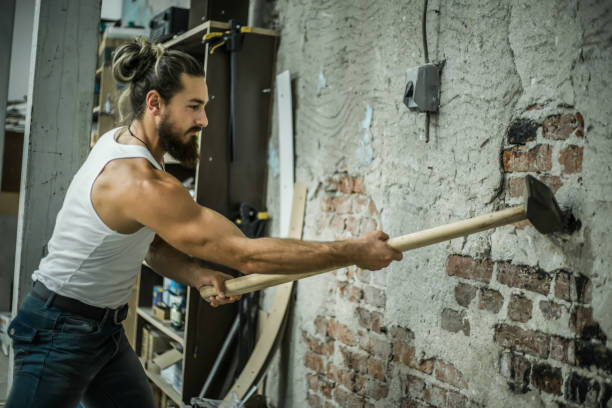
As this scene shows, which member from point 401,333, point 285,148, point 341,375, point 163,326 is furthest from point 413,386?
point 163,326

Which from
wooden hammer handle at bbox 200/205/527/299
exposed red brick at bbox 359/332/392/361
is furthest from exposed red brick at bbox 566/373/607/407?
exposed red brick at bbox 359/332/392/361

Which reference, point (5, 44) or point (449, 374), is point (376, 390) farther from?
point (5, 44)

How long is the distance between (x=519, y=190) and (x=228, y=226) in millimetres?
775

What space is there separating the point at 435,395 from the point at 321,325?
65cm

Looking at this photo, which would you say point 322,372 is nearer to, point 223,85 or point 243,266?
point 243,266

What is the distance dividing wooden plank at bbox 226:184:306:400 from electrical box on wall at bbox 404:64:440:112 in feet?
2.67

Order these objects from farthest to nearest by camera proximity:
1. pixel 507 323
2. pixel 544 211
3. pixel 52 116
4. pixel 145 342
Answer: pixel 145 342, pixel 52 116, pixel 507 323, pixel 544 211

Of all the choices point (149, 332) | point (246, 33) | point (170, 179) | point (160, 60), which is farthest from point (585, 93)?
point (149, 332)

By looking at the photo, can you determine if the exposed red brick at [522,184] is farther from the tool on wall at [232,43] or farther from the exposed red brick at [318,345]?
the tool on wall at [232,43]

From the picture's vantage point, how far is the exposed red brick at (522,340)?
141cm

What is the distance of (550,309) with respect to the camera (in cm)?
140

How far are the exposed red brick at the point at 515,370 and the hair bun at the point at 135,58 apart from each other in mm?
1341

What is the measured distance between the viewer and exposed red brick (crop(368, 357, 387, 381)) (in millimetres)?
1932

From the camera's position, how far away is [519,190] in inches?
58.3
